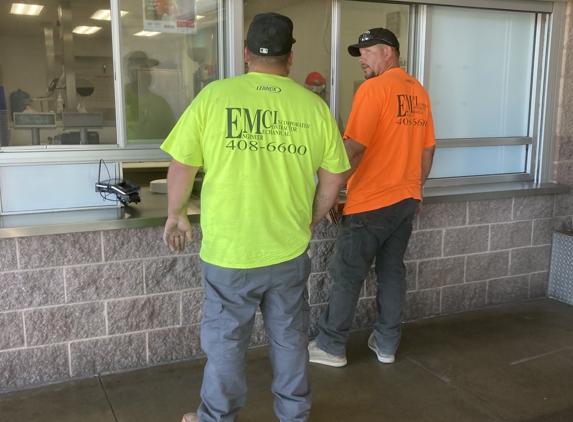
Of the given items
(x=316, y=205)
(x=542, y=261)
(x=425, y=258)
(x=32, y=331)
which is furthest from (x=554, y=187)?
(x=32, y=331)

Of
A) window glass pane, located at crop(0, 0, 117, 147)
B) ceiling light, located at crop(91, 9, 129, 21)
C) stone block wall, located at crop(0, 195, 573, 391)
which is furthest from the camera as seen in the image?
ceiling light, located at crop(91, 9, 129, 21)

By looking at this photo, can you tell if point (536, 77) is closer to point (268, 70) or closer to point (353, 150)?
point (353, 150)

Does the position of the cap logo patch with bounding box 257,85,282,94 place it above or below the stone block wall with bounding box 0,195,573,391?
above

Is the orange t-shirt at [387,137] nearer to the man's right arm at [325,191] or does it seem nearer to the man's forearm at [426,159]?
the man's forearm at [426,159]

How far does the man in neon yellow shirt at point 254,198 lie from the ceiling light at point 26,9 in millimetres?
1830

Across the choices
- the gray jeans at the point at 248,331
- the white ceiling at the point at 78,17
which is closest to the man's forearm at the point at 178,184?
the gray jeans at the point at 248,331

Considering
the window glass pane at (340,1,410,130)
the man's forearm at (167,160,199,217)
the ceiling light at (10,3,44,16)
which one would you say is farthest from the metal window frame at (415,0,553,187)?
the ceiling light at (10,3,44,16)

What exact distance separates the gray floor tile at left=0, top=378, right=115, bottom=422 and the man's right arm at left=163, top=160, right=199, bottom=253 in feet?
3.56

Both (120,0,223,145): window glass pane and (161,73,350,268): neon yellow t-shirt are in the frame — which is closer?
(161,73,350,268): neon yellow t-shirt

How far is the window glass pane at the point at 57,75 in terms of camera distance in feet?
11.7

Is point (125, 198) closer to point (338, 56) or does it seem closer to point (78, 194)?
point (78, 194)

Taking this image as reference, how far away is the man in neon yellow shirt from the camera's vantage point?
97.0 inches

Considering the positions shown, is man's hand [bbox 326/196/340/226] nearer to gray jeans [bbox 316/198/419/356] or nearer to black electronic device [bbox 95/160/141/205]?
gray jeans [bbox 316/198/419/356]

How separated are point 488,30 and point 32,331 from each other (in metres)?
3.98
